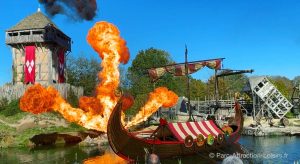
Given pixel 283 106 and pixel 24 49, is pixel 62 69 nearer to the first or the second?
pixel 24 49

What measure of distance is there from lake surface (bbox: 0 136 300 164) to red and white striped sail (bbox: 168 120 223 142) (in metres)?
1.57

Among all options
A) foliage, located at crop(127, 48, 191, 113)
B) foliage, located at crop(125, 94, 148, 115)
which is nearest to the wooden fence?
foliage, located at crop(125, 94, 148, 115)

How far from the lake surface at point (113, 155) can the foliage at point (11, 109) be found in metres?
8.20

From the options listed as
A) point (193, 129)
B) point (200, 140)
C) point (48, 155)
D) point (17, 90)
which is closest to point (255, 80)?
point (193, 129)

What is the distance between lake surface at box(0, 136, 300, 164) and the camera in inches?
1030

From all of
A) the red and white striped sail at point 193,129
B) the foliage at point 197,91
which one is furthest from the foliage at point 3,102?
the foliage at point 197,91

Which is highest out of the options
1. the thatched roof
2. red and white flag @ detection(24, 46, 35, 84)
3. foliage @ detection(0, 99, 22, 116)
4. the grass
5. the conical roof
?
the thatched roof

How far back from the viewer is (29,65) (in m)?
53.2

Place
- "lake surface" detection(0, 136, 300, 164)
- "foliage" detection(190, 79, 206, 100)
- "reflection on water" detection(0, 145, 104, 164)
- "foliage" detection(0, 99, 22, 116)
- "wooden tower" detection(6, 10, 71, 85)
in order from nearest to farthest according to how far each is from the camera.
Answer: "lake surface" detection(0, 136, 300, 164), "reflection on water" detection(0, 145, 104, 164), "foliage" detection(0, 99, 22, 116), "wooden tower" detection(6, 10, 71, 85), "foliage" detection(190, 79, 206, 100)

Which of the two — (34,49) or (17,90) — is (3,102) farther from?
(34,49)

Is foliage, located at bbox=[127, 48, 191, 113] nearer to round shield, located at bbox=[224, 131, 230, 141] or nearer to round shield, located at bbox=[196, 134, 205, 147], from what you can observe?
round shield, located at bbox=[224, 131, 230, 141]

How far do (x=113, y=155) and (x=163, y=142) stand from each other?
6561 mm

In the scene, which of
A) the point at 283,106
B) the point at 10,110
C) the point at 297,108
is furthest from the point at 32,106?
the point at 297,108

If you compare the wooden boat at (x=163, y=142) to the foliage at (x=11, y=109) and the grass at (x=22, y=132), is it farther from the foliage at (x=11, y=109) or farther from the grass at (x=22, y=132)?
the foliage at (x=11, y=109)
